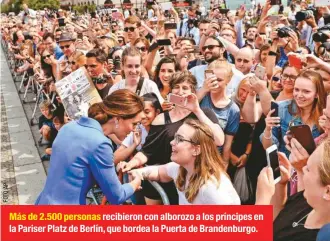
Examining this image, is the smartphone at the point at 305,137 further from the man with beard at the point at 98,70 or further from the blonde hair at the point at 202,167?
the man with beard at the point at 98,70

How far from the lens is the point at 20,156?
20.7 feet

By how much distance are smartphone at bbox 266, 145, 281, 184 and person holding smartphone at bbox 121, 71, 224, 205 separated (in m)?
0.82

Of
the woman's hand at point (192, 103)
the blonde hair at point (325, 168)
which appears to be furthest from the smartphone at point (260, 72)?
the blonde hair at point (325, 168)

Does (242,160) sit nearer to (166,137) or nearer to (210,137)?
(166,137)

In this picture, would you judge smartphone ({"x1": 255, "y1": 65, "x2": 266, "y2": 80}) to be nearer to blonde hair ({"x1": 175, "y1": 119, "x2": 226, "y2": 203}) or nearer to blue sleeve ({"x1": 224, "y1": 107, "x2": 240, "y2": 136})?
blue sleeve ({"x1": 224, "y1": 107, "x2": 240, "y2": 136})

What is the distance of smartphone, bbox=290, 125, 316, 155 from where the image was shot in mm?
2283

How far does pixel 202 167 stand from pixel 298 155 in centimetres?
52

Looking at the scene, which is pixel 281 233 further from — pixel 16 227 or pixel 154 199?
pixel 16 227

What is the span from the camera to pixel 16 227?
2.59 m

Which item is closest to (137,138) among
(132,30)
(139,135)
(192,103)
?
(139,135)

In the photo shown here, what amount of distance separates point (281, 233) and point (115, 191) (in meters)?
0.96

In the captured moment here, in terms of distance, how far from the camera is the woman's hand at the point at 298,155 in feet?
7.46

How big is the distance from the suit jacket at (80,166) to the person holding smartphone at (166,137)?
0.45m

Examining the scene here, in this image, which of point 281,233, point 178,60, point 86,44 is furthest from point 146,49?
point 281,233
